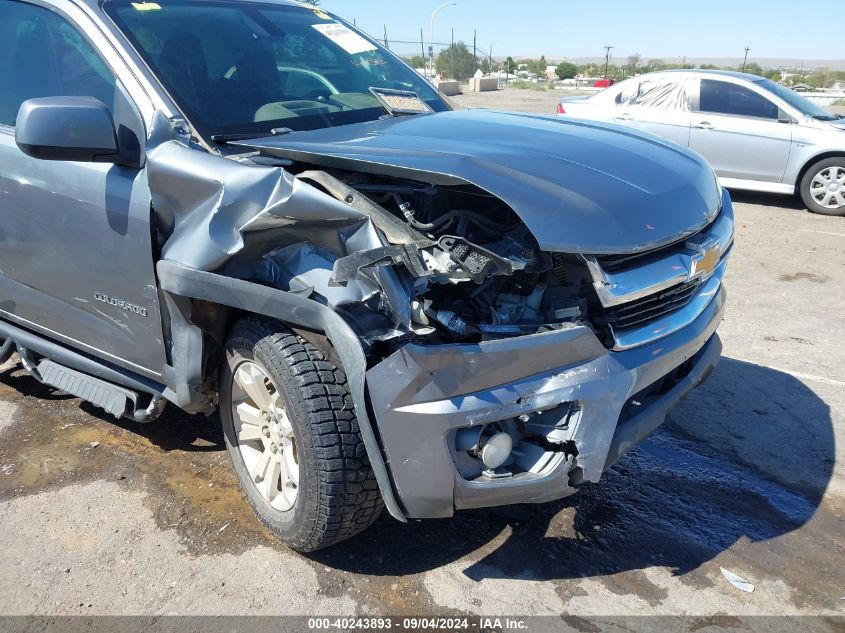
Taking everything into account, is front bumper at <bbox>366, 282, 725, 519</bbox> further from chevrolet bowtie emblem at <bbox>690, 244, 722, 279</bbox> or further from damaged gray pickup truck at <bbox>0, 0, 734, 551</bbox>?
chevrolet bowtie emblem at <bbox>690, 244, 722, 279</bbox>

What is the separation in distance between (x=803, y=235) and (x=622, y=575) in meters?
6.39

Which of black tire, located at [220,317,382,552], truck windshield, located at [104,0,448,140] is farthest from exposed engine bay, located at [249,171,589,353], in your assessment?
truck windshield, located at [104,0,448,140]

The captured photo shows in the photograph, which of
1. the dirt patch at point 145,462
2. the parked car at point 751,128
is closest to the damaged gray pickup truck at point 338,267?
the dirt patch at point 145,462

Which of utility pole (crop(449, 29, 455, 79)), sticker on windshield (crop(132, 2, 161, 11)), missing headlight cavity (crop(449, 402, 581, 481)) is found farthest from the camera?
utility pole (crop(449, 29, 455, 79))

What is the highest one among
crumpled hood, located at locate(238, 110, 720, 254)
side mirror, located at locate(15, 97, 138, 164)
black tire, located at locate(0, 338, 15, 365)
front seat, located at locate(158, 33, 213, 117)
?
front seat, located at locate(158, 33, 213, 117)

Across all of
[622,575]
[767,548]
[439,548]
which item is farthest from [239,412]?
[767,548]

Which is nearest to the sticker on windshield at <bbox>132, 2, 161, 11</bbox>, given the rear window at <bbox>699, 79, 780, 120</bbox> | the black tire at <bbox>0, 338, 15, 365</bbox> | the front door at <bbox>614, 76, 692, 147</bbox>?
the black tire at <bbox>0, 338, 15, 365</bbox>

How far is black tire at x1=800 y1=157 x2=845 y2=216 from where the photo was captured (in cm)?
872

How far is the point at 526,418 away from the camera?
2.34 metres

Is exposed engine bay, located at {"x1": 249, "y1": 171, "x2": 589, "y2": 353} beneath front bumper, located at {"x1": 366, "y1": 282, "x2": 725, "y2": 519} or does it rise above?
above

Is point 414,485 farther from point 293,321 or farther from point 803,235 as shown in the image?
point 803,235

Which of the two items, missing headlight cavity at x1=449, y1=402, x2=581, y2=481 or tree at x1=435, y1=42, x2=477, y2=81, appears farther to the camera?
tree at x1=435, y1=42, x2=477, y2=81

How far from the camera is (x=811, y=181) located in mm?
8883

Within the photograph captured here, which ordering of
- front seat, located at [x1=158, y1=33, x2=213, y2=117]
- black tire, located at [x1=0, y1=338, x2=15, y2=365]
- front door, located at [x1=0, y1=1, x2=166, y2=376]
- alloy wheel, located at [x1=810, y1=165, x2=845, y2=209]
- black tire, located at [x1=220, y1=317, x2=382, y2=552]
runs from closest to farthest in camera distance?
black tire, located at [x1=220, y1=317, x2=382, y2=552] < front door, located at [x1=0, y1=1, x2=166, y2=376] < front seat, located at [x1=158, y1=33, x2=213, y2=117] < black tire, located at [x1=0, y1=338, x2=15, y2=365] < alloy wheel, located at [x1=810, y1=165, x2=845, y2=209]
